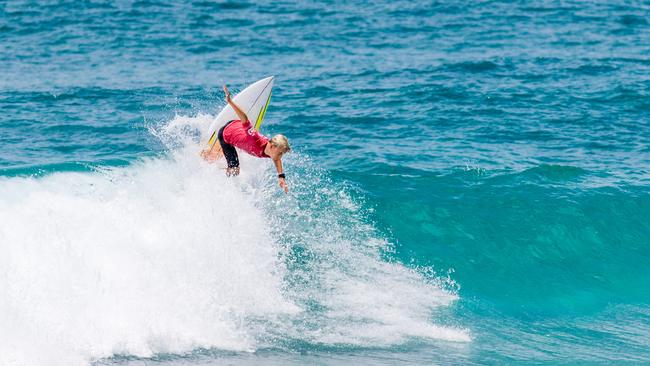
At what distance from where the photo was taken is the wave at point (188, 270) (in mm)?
11539

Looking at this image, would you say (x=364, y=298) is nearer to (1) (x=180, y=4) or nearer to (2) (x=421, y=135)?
(2) (x=421, y=135)

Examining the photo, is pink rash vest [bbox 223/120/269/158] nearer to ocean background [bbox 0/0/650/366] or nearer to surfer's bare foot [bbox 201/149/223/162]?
surfer's bare foot [bbox 201/149/223/162]

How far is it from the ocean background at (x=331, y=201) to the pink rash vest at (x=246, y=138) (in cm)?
145

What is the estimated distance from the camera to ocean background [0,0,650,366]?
478 inches

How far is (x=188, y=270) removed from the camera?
13242mm

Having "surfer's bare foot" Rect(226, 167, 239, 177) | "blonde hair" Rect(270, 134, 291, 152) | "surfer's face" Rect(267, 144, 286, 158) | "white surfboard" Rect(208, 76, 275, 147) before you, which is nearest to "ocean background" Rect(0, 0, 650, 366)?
"surfer's bare foot" Rect(226, 167, 239, 177)

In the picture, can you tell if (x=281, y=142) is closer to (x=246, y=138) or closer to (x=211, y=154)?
(x=246, y=138)

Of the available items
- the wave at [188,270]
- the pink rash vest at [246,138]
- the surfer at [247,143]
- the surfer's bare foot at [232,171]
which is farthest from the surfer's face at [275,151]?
→ the wave at [188,270]

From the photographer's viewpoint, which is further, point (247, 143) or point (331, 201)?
point (331, 201)

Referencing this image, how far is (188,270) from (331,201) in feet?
14.8

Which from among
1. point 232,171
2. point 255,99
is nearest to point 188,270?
point 232,171

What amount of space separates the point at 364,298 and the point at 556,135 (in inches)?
346

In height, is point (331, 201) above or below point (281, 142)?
above

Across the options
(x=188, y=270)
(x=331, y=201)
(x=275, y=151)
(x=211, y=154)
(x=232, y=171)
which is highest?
(x=331, y=201)
